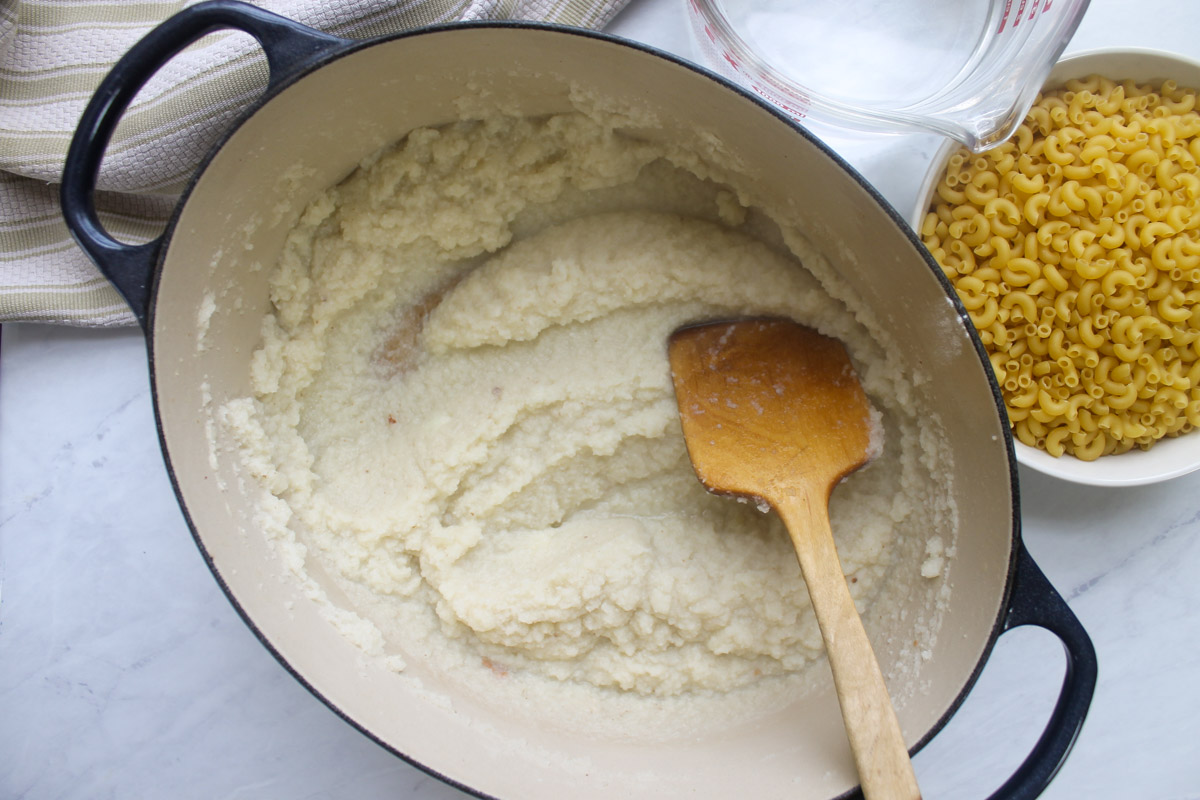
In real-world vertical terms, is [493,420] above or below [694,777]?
above

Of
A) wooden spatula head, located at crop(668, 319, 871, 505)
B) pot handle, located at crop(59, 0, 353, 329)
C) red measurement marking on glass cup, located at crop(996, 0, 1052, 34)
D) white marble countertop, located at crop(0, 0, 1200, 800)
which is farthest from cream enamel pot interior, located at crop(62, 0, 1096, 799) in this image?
red measurement marking on glass cup, located at crop(996, 0, 1052, 34)

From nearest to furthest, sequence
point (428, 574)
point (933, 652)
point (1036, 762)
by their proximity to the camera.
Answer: point (1036, 762), point (933, 652), point (428, 574)

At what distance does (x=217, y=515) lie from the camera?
3.28 feet

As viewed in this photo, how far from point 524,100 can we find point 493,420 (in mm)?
434

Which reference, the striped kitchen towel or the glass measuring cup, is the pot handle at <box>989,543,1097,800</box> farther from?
the striped kitchen towel

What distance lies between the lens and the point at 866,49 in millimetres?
1149

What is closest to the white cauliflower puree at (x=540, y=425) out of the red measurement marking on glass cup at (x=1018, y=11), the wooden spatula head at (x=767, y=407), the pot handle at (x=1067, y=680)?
the wooden spatula head at (x=767, y=407)

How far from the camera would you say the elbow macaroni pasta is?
1.03 m

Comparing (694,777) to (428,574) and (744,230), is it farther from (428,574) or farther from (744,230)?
(744,230)

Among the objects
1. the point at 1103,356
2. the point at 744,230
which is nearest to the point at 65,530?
the point at 744,230

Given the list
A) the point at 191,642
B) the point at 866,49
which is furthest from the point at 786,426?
the point at 191,642

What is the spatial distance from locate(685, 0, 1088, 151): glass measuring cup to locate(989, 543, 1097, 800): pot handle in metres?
0.62

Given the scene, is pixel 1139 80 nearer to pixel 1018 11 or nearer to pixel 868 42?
pixel 1018 11

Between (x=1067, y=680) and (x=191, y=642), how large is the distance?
1198 mm
